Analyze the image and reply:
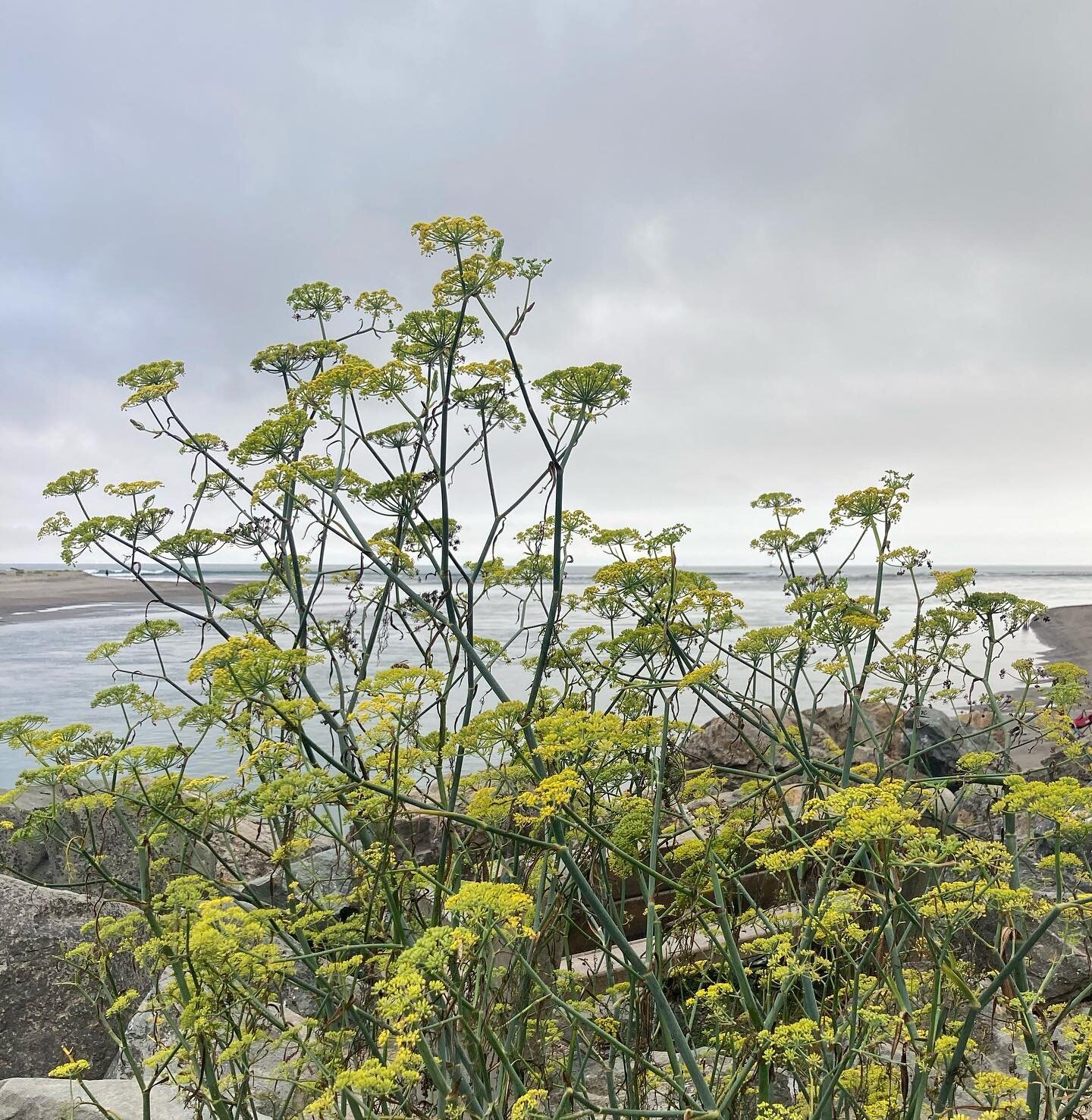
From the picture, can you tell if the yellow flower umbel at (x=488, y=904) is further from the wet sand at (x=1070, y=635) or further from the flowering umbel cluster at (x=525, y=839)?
the wet sand at (x=1070, y=635)

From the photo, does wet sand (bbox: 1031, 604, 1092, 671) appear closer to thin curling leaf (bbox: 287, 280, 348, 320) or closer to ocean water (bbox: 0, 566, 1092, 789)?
ocean water (bbox: 0, 566, 1092, 789)

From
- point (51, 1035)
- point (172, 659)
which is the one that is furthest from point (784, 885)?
point (172, 659)

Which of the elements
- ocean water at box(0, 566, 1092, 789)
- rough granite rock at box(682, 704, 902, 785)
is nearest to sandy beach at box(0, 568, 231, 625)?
ocean water at box(0, 566, 1092, 789)

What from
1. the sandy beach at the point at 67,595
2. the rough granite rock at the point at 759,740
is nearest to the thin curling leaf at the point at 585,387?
the rough granite rock at the point at 759,740

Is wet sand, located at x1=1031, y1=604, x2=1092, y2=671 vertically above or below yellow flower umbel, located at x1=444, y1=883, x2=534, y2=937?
below

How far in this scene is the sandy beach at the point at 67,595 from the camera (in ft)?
137

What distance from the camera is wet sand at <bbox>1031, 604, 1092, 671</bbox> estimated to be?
21.9 m

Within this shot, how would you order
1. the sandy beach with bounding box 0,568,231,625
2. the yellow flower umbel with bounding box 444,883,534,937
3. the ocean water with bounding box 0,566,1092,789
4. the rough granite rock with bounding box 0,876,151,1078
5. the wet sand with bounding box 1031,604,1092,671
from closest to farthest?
1. the yellow flower umbel with bounding box 444,883,534,937
2. the rough granite rock with bounding box 0,876,151,1078
3. the ocean water with bounding box 0,566,1092,789
4. the wet sand with bounding box 1031,604,1092,671
5. the sandy beach with bounding box 0,568,231,625

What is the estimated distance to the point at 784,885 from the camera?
15.2ft

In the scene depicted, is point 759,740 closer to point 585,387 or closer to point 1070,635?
point 585,387

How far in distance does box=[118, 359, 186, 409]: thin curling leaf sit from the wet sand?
20.3 m

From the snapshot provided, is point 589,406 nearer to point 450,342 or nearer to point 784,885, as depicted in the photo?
point 450,342

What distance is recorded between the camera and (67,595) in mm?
55125

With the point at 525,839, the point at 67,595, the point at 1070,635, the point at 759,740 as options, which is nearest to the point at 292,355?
the point at 525,839
